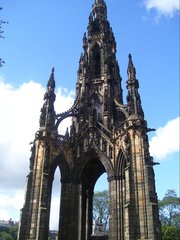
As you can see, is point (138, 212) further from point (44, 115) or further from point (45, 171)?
point (44, 115)

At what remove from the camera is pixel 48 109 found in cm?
2048

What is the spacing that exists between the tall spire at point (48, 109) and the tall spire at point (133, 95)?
5.07 m

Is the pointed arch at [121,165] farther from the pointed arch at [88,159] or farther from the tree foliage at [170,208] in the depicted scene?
the tree foliage at [170,208]

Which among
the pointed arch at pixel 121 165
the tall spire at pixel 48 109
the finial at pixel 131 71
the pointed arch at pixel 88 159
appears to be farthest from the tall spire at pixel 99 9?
the pointed arch at pixel 121 165

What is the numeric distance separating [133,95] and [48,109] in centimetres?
563

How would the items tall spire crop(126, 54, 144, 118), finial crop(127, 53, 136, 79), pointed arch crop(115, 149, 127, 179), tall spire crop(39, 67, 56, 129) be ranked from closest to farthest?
pointed arch crop(115, 149, 127, 179), tall spire crop(126, 54, 144, 118), tall spire crop(39, 67, 56, 129), finial crop(127, 53, 136, 79)

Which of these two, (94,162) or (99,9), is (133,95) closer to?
(94,162)

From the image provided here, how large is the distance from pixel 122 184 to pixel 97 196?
1850 cm

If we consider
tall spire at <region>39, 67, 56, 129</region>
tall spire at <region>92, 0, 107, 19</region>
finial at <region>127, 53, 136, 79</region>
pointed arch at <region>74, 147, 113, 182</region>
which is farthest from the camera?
tall spire at <region>92, 0, 107, 19</region>

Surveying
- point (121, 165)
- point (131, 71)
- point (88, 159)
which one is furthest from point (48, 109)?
point (131, 71)

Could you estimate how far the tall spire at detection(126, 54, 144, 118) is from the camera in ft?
62.1

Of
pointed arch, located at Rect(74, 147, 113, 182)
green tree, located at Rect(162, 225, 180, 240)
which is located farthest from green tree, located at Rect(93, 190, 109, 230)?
pointed arch, located at Rect(74, 147, 113, 182)

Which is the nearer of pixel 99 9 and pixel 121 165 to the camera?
pixel 121 165

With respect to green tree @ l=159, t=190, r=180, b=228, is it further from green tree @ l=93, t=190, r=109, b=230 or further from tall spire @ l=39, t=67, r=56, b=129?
tall spire @ l=39, t=67, r=56, b=129
